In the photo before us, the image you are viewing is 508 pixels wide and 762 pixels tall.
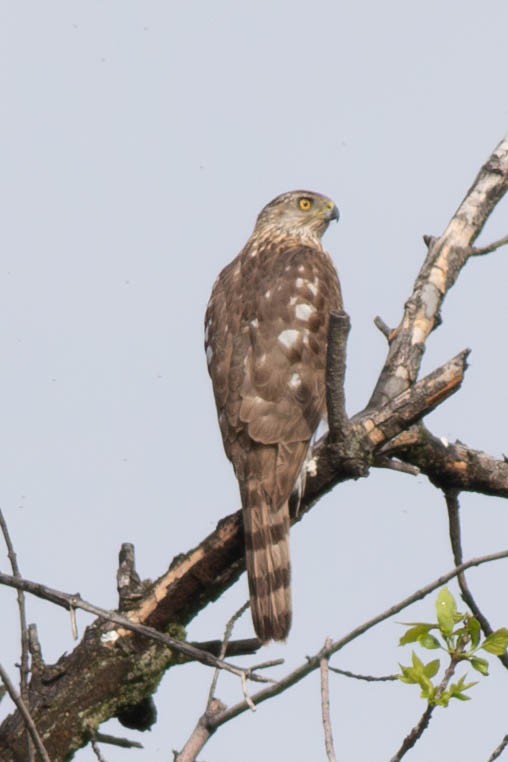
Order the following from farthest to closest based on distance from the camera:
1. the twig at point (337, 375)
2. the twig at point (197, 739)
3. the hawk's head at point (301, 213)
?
the hawk's head at point (301, 213)
the twig at point (337, 375)
the twig at point (197, 739)

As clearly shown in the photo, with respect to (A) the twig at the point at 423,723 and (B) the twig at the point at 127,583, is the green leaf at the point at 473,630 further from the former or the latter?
(B) the twig at the point at 127,583

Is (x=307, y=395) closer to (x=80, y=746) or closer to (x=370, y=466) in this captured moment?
(x=370, y=466)

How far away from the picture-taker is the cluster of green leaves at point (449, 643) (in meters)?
3.59

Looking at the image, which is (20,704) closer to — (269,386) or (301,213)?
(269,386)

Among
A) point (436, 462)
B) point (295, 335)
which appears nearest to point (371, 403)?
point (436, 462)

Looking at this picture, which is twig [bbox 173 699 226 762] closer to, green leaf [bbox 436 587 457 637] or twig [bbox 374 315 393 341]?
green leaf [bbox 436 587 457 637]

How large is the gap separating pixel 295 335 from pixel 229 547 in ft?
3.63

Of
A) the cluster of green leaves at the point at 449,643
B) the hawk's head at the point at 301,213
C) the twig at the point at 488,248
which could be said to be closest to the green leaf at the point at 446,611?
the cluster of green leaves at the point at 449,643

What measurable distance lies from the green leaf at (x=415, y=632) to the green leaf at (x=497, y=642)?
156 millimetres

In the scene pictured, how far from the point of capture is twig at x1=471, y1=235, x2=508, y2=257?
19.4 feet

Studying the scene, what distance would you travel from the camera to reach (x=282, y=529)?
5336 millimetres

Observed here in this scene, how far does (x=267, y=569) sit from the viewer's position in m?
5.21

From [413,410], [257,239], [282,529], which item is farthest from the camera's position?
[257,239]

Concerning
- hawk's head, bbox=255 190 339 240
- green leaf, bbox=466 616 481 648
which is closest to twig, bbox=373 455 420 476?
green leaf, bbox=466 616 481 648
